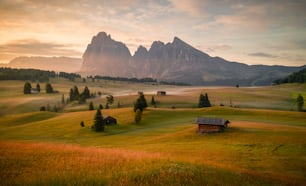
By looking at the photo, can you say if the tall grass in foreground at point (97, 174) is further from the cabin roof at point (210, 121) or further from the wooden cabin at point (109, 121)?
the wooden cabin at point (109, 121)

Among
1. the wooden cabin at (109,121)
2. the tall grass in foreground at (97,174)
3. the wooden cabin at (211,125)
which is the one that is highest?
the tall grass in foreground at (97,174)

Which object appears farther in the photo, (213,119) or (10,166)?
(213,119)

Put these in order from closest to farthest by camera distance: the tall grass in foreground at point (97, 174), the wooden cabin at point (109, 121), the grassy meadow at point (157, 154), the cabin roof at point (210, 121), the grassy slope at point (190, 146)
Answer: the tall grass in foreground at point (97, 174) < the grassy meadow at point (157, 154) < the grassy slope at point (190, 146) < the cabin roof at point (210, 121) < the wooden cabin at point (109, 121)

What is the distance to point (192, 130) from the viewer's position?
63219 millimetres

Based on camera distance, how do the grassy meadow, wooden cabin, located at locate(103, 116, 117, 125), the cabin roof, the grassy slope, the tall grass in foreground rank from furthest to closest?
wooden cabin, located at locate(103, 116, 117, 125) → the cabin roof → the grassy slope → the grassy meadow → the tall grass in foreground

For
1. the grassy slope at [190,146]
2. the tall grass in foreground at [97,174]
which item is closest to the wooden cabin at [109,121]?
the grassy slope at [190,146]

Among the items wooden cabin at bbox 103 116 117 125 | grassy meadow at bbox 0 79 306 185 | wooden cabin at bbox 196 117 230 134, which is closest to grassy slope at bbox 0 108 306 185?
grassy meadow at bbox 0 79 306 185

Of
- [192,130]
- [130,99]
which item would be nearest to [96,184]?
[192,130]

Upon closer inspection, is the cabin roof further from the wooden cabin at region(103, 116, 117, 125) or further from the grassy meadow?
the wooden cabin at region(103, 116, 117, 125)

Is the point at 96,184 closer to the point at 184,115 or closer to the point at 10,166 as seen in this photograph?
the point at 10,166

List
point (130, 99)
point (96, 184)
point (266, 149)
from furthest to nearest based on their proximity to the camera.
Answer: point (130, 99) < point (266, 149) < point (96, 184)

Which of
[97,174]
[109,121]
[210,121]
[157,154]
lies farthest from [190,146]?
[109,121]

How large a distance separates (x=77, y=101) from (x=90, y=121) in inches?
3029

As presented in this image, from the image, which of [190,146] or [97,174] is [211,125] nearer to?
[190,146]
